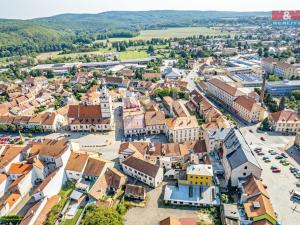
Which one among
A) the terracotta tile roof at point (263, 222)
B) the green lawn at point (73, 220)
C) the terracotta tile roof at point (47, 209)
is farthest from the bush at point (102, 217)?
the terracotta tile roof at point (263, 222)

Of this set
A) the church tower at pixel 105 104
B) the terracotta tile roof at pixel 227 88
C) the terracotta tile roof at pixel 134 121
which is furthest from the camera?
the terracotta tile roof at pixel 227 88

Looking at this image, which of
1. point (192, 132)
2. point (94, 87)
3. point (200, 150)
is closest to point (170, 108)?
point (192, 132)

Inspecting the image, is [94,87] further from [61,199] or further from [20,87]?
[61,199]

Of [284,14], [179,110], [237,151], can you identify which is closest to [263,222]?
[237,151]

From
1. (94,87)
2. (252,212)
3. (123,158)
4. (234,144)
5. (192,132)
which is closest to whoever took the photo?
(252,212)

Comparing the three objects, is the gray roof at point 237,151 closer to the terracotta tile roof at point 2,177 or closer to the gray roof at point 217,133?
the gray roof at point 217,133

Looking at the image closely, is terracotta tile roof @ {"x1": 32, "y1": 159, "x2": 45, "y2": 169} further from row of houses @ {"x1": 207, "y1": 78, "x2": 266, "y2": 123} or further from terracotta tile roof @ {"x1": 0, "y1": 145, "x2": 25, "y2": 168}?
row of houses @ {"x1": 207, "y1": 78, "x2": 266, "y2": 123}
